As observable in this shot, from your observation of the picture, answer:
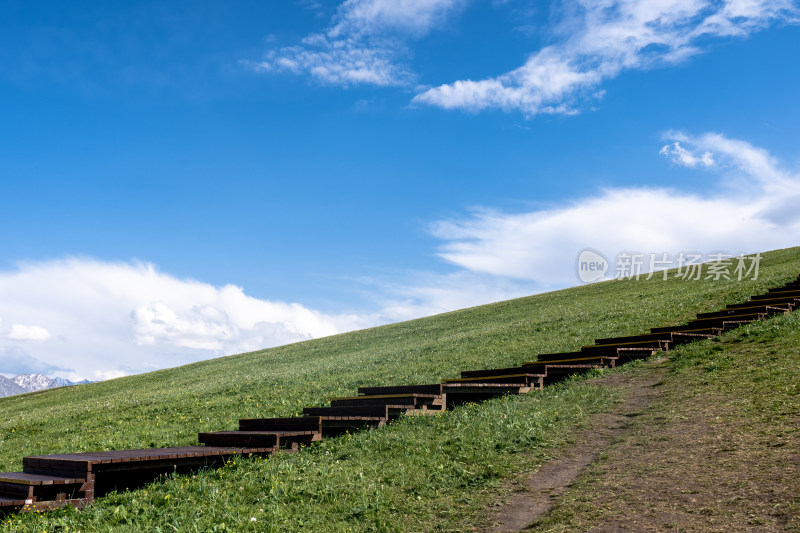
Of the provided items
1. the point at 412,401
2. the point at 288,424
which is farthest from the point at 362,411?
the point at 288,424

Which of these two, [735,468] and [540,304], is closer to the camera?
[735,468]

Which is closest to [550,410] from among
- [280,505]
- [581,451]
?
[581,451]

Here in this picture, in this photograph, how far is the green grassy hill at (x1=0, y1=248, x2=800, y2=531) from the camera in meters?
8.38

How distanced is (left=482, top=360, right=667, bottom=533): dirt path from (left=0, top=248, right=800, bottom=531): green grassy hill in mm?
454

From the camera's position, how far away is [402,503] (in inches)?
332

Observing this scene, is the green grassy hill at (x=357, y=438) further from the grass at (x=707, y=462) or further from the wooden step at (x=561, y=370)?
the grass at (x=707, y=462)

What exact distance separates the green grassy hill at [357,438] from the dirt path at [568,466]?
0.45 meters

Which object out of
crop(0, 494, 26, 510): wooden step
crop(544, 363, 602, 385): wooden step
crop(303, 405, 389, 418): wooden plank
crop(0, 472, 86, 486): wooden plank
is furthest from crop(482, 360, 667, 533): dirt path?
crop(0, 494, 26, 510): wooden step

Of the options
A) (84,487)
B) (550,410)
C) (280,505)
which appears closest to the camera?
(280,505)

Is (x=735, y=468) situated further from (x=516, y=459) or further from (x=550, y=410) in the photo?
(x=550, y=410)

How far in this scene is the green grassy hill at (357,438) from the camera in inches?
330

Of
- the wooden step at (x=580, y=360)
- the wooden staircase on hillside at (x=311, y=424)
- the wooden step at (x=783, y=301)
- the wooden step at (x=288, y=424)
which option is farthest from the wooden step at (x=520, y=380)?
the wooden step at (x=783, y=301)

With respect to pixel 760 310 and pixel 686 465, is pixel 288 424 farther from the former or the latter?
pixel 760 310

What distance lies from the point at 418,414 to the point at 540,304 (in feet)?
114
